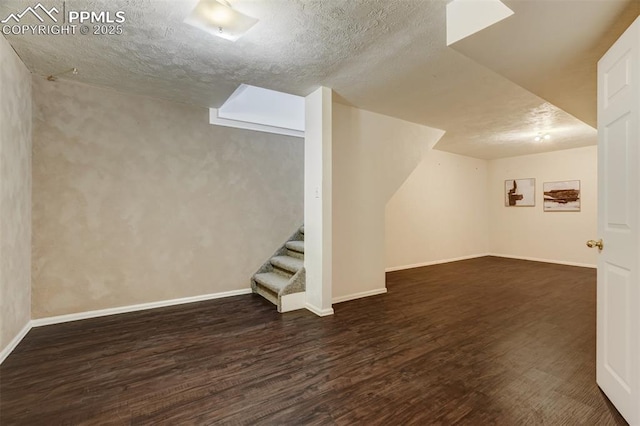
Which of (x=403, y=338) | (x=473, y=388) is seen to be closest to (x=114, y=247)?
(x=403, y=338)

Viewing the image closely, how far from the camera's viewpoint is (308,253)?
3.41 meters

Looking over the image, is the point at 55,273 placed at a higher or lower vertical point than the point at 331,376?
higher

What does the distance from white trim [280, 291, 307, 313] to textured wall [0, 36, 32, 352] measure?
2.25 m

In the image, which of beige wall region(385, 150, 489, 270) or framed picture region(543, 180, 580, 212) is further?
framed picture region(543, 180, 580, 212)

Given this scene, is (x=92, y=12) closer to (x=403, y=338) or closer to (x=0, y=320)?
(x=0, y=320)

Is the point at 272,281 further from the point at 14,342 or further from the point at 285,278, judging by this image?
the point at 14,342

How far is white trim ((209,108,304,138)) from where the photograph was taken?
12.3ft

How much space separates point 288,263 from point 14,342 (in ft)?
8.42

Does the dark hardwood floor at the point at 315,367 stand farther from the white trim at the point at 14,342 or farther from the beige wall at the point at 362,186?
the beige wall at the point at 362,186

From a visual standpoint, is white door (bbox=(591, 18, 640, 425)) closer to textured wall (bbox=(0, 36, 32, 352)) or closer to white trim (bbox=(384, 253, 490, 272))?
white trim (bbox=(384, 253, 490, 272))

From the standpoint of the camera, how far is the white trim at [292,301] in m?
3.30

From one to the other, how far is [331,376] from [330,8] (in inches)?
95.1

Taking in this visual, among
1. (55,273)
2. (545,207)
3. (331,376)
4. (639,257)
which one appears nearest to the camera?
(639,257)

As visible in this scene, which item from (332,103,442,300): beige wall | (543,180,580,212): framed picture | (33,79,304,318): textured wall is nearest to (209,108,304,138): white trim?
(33,79,304,318): textured wall
